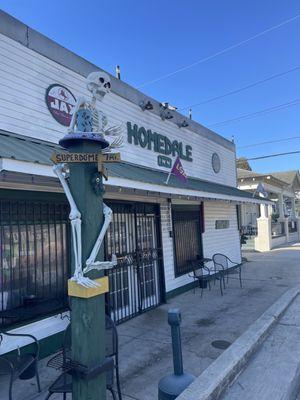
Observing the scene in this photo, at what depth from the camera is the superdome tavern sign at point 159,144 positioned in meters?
7.54

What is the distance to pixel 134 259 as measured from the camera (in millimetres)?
7086

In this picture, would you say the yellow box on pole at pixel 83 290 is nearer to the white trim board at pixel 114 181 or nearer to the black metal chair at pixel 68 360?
the black metal chair at pixel 68 360

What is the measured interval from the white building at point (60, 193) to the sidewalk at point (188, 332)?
1.99 feet

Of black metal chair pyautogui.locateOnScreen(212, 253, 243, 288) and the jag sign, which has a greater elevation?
the jag sign

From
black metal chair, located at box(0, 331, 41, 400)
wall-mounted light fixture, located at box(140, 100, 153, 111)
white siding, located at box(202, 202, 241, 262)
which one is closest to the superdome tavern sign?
wall-mounted light fixture, located at box(140, 100, 153, 111)

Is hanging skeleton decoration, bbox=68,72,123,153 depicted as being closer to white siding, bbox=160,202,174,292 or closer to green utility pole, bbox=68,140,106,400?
green utility pole, bbox=68,140,106,400

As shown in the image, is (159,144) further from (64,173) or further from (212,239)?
(64,173)

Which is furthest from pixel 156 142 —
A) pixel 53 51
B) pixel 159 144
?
pixel 53 51

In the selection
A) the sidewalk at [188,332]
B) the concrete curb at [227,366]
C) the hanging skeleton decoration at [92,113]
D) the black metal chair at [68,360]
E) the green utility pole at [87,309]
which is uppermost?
the hanging skeleton decoration at [92,113]

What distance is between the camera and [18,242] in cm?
475

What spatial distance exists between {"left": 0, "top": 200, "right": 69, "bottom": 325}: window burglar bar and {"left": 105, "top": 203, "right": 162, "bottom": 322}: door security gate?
1.11 m

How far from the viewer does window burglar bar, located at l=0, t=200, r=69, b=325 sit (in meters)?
4.60

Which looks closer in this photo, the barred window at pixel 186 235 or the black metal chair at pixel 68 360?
the black metal chair at pixel 68 360

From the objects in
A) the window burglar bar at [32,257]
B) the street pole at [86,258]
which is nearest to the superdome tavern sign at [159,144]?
the window burglar bar at [32,257]
